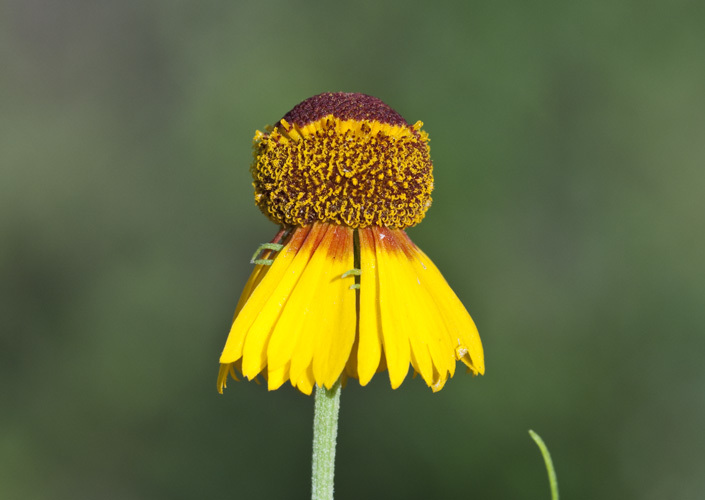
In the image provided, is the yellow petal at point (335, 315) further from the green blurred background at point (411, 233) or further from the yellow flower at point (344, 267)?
the green blurred background at point (411, 233)

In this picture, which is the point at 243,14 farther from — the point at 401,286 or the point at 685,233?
the point at 401,286

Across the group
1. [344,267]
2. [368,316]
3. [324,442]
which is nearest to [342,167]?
[344,267]

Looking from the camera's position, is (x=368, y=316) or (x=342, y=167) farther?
(x=342, y=167)

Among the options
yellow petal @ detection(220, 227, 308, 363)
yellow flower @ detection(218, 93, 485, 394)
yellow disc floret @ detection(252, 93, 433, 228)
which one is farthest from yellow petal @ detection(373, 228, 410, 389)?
yellow petal @ detection(220, 227, 308, 363)

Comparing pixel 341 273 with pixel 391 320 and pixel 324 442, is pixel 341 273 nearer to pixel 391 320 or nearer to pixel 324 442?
pixel 391 320

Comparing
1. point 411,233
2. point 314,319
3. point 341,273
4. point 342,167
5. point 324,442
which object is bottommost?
point 324,442

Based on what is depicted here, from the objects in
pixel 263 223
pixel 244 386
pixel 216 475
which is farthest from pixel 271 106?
pixel 216 475
